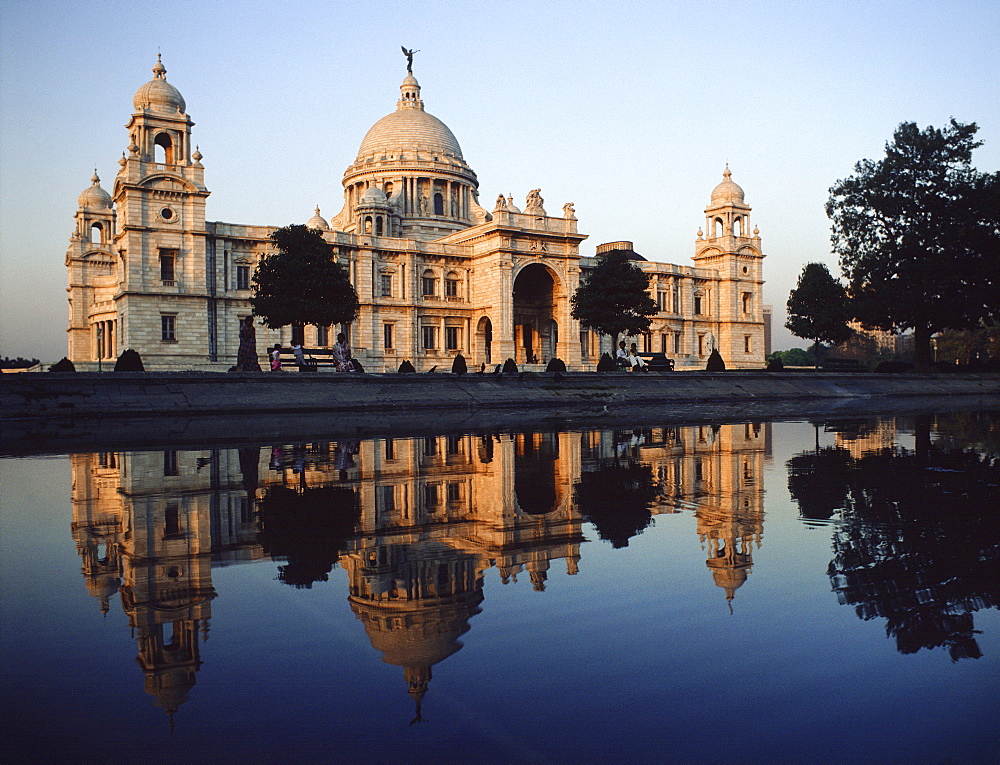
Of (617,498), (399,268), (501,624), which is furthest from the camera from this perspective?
(399,268)

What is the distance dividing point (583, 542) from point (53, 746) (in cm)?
446

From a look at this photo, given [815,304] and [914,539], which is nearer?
A: [914,539]

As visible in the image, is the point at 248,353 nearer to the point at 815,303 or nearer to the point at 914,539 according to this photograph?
the point at 914,539

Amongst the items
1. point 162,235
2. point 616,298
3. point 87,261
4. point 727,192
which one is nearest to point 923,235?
point 616,298

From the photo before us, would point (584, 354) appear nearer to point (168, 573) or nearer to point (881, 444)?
point (881, 444)

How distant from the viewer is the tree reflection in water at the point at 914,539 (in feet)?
15.9

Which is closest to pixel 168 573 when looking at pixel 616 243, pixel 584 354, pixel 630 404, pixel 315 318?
pixel 630 404

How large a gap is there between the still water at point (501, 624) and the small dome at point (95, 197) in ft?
233

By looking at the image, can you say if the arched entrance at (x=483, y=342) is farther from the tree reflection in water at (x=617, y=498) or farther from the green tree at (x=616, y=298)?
the tree reflection in water at (x=617, y=498)

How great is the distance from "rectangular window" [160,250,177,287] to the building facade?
7 centimetres

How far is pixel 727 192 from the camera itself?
76.4 metres

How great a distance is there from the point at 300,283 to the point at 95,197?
3958 cm

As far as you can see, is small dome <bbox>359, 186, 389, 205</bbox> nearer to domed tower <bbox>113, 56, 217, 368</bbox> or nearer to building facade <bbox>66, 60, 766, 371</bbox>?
building facade <bbox>66, 60, 766, 371</bbox>

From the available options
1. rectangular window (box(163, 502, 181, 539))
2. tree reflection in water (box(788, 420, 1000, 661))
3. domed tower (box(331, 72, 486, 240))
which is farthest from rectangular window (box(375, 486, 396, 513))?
domed tower (box(331, 72, 486, 240))
